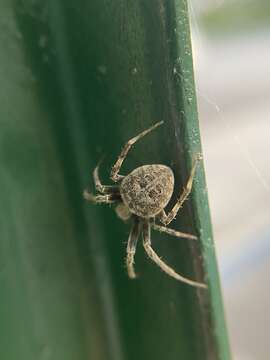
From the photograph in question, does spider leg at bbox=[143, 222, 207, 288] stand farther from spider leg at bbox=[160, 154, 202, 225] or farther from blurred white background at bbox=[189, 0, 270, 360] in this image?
blurred white background at bbox=[189, 0, 270, 360]

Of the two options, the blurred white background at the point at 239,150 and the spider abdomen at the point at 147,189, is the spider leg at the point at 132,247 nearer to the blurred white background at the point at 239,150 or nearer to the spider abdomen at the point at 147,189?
the spider abdomen at the point at 147,189

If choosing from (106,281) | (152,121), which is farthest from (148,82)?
(106,281)

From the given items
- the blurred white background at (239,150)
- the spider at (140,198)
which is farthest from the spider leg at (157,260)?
the blurred white background at (239,150)

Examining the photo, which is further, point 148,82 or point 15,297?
point 15,297

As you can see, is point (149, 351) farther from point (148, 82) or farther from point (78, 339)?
point (148, 82)

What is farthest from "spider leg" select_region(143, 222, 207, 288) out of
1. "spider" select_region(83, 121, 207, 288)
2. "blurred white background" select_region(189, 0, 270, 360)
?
"blurred white background" select_region(189, 0, 270, 360)

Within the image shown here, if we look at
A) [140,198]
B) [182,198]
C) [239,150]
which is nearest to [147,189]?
[140,198]

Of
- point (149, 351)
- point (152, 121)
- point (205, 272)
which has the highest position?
point (152, 121)
